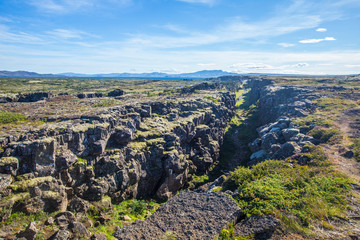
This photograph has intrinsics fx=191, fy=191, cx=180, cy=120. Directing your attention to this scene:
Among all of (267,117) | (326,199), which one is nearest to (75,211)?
(326,199)

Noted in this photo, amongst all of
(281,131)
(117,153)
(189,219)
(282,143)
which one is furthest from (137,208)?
(281,131)

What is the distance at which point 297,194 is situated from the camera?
20.8 m

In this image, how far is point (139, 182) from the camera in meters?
34.2

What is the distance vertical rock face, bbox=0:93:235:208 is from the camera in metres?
22.6

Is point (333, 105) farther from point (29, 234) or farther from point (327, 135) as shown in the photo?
point (29, 234)

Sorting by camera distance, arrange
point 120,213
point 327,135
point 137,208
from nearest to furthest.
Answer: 1. point 120,213
2. point 137,208
3. point 327,135

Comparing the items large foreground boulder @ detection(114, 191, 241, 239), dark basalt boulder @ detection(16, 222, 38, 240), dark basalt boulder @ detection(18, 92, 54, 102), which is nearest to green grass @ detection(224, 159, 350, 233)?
large foreground boulder @ detection(114, 191, 241, 239)

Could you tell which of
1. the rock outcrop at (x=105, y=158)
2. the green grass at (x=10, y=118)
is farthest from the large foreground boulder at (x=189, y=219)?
the green grass at (x=10, y=118)

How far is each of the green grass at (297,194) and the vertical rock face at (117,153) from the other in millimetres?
15301

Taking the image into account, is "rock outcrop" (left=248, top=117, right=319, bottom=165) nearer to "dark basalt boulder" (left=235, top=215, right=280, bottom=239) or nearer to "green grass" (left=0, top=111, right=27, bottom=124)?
"dark basalt boulder" (left=235, top=215, right=280, bottom=239)

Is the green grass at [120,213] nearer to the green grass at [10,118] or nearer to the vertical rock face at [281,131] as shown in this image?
the green grass at [10,118]

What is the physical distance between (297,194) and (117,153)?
83.9 feet

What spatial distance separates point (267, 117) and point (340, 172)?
176ft

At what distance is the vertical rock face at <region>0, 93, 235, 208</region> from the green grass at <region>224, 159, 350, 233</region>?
50.2 ft
